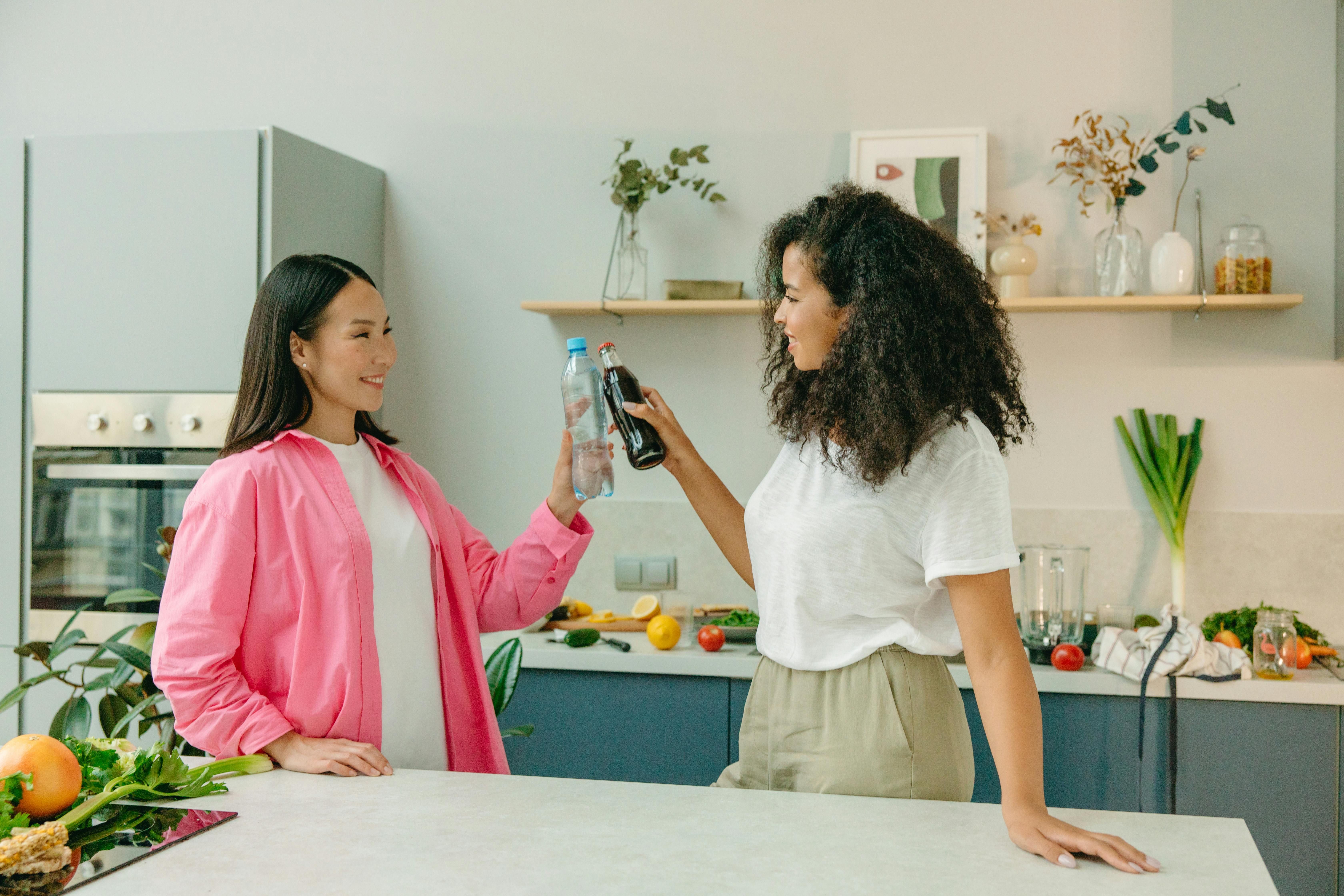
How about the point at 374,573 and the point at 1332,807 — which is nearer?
the point at 374,573

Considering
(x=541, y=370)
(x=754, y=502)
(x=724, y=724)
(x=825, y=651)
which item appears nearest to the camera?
(x=825, y=651)

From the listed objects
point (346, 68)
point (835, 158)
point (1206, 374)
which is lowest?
point (1206, 374)

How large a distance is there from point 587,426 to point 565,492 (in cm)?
12

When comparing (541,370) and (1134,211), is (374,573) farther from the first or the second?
(1134,211)

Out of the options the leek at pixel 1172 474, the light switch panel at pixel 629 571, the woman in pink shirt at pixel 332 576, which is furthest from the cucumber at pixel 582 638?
the leek at pixel 1172 474

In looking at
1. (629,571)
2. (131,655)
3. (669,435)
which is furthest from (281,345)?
(629,571)

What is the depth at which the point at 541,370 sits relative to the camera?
9.81ft

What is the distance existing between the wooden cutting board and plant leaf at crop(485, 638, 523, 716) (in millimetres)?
478

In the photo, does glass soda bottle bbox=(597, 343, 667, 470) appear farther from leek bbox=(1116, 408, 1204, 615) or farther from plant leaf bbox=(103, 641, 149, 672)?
leek bbox=(1116, 408, 1204, 615)

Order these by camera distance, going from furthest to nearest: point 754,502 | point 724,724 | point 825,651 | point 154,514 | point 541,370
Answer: point 541,370
point 154,514
point 724,724
point 754,502
point 825,651

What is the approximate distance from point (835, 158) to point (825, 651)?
1.86m

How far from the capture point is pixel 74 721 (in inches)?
84.0

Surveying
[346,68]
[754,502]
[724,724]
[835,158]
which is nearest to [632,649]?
[724,724]

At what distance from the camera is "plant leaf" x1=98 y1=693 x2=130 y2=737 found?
87.6 inches
